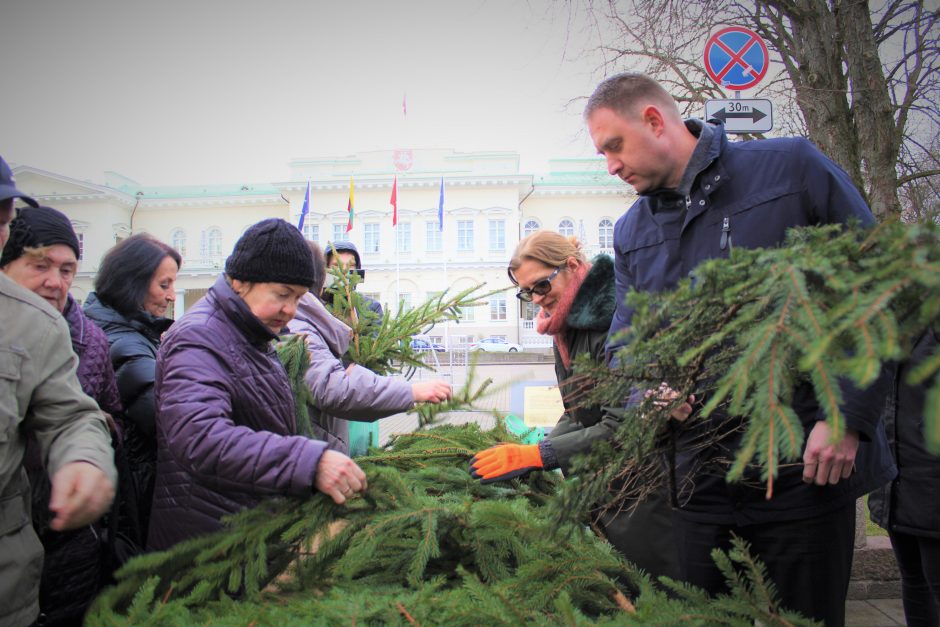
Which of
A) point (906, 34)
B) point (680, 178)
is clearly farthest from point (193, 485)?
point (906, 34)

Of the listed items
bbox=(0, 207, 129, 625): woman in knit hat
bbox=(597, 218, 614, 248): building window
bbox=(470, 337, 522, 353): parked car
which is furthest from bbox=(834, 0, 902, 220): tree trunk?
bbox=(597, 218, 614, 248): building window

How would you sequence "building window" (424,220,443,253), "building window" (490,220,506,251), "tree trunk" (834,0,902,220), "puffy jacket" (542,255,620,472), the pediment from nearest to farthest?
"puffy jacket" (542,255,620,472)
"tree trunk" (834,0,902,220)
the pediment
"building window" (424,220,443,253)
"building window" (490,220,506,251)

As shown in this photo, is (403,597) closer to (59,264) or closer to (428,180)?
(59,264)

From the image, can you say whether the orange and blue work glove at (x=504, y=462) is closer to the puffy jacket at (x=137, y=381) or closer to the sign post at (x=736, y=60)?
the puffy jacket at (x=137, y=381)

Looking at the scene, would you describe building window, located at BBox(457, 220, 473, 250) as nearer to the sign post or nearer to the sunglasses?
the sign post

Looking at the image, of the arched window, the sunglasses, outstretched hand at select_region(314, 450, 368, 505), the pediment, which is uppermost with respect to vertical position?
the pediment

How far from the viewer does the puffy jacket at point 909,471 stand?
2221 mm

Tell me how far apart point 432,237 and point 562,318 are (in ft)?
129

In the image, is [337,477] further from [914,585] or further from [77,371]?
[914,585]

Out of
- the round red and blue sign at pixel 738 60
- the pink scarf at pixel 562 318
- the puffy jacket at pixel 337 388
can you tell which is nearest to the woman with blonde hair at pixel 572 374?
the pink scarf at pixel 562 318

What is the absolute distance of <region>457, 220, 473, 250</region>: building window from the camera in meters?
41.5

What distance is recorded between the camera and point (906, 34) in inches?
245

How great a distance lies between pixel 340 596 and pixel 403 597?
16cm

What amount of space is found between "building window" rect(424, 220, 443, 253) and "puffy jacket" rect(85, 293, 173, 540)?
127 feet
